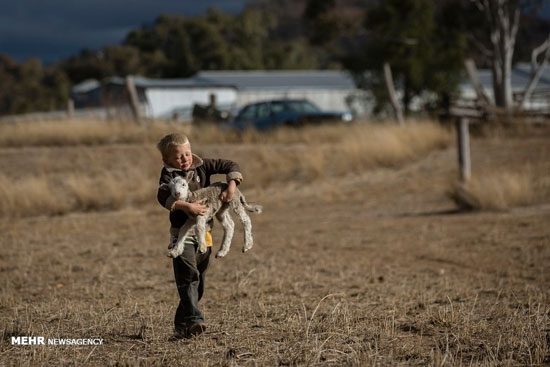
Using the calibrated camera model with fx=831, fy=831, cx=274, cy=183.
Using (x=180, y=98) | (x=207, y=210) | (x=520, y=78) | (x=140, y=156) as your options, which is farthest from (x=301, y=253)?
(x=520, y=78)

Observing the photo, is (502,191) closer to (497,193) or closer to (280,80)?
(497,193)

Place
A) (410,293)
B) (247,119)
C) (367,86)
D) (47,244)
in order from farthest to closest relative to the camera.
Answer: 1. (367,86)
2. (247,119)
3. (47,244)
4. (410,293)

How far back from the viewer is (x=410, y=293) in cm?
787

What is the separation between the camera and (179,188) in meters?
5.18

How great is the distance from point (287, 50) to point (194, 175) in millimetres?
74254

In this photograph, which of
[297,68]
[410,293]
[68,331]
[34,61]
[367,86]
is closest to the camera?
[68,331]

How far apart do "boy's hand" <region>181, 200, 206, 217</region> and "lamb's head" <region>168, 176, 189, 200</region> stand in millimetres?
50

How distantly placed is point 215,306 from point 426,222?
7.09m

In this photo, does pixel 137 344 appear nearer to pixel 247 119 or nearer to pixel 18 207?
pixel 18 207

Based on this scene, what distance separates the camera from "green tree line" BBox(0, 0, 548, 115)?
30984 millimetres

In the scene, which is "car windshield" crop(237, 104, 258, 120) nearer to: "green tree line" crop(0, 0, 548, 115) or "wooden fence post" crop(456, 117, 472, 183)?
A: "green tree line" crop(0, 0, 548, 115)

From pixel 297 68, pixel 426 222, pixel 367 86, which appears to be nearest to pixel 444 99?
pixel 426 222

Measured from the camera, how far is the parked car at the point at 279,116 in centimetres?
2447

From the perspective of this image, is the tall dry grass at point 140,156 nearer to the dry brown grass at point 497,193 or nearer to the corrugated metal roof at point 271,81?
the dry brown grass at point 497,193
